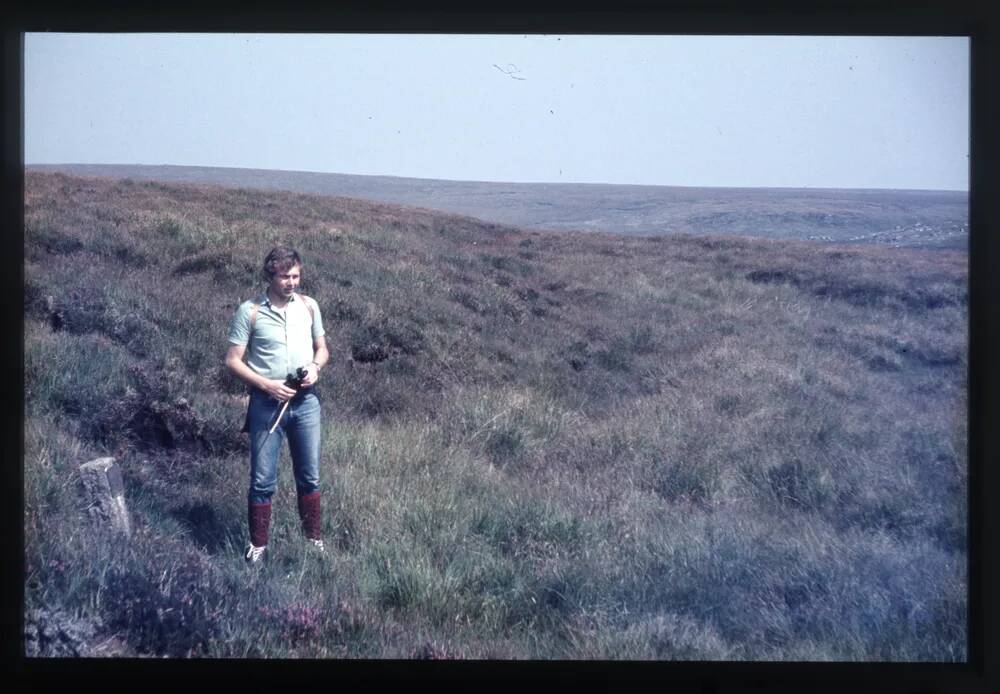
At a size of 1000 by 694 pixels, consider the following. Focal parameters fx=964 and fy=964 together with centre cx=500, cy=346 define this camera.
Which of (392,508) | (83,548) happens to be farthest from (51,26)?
(392,508)

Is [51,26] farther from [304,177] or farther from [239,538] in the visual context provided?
[239,538]

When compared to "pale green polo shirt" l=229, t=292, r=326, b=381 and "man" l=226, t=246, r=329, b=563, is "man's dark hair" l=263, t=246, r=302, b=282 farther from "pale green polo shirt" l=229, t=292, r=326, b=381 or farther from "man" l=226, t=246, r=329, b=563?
"pale green polo shirt" l=229, t=292, r=326, b=381

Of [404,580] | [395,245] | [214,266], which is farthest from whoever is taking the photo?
[395,245]

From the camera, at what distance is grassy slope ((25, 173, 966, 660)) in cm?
491

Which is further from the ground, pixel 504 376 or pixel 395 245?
pixel 395 245

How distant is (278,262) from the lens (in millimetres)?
5113

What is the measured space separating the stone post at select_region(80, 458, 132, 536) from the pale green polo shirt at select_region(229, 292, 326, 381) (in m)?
0.94

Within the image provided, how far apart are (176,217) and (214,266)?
1.50 feet

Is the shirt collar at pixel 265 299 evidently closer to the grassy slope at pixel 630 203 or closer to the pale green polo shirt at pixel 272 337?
the pale green polo shirt at pixel 272 337

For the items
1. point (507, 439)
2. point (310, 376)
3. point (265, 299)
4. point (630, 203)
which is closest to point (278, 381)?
point (310, 376)

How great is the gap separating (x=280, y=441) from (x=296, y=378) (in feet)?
1.18

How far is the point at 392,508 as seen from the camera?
16.8ft

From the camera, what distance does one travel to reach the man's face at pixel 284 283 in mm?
5090

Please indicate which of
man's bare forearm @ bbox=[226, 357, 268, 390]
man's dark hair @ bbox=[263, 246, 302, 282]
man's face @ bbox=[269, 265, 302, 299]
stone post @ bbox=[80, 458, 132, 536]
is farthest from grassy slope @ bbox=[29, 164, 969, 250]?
stone post @ bbox=[80, 458, 132, 536]
